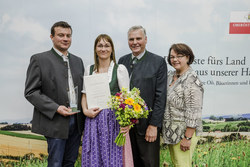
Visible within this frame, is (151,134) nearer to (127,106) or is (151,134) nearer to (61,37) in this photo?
(127,106)

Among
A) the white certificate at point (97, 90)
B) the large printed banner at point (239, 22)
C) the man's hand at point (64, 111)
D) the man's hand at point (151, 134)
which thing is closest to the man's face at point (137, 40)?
the white certificate at point (97, 90)

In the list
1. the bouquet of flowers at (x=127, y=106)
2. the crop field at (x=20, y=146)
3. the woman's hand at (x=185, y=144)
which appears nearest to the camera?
the bouquet of flowers at (x=127, y=106)

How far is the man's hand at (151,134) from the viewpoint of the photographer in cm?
223

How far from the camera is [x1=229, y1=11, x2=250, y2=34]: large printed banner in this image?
3092mm

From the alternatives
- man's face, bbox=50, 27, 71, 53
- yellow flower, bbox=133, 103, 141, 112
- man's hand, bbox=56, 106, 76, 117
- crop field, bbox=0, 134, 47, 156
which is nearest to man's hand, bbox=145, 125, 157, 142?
yellow flower, bbox=133, 103, 141, 112

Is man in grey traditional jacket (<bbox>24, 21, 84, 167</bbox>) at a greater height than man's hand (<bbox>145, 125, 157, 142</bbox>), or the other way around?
man in grey traditional jacket (<bbox>24, 21, 84, 167</bbox>)

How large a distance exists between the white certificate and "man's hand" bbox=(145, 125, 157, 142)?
22.9 inches

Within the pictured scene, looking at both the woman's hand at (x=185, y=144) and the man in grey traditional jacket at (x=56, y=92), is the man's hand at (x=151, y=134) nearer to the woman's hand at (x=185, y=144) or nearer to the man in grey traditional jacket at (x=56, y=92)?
the woman's hand at (x=185, y=144)

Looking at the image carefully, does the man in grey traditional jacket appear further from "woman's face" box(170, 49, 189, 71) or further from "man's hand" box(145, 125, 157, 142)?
"woman's face" box(170, 49, 189, 71)

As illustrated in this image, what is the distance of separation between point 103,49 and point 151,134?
1.08 meters

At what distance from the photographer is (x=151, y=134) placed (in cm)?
224

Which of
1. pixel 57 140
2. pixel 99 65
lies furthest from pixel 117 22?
pixel 57 140

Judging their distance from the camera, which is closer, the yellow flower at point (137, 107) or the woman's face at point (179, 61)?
the yellow flower at point (137, 107)

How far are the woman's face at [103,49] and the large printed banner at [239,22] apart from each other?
2.15 meters
